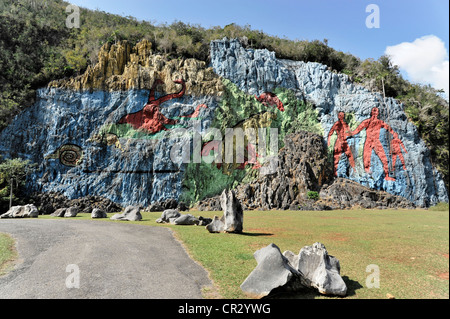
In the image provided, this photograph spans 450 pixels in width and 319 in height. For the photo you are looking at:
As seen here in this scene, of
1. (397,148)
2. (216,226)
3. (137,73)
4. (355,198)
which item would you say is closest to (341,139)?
(397,148)

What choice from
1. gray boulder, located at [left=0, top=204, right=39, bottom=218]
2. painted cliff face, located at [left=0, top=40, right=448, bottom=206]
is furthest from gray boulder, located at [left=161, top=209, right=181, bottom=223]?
painted cliff face, located at [left=0, top=40, right=448, bottom=206]

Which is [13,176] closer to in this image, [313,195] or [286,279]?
[286,279]

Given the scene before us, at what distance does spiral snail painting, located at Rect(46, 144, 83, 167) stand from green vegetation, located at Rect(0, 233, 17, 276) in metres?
22.4

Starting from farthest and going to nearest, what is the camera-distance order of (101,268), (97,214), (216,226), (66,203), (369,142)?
(369,142) < (66,203) < (97,214) < (216,226) < (101,268)

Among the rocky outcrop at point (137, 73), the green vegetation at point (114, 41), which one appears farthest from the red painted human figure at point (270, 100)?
the green vegetation at point (114, 41)

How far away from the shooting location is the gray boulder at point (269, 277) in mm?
4914

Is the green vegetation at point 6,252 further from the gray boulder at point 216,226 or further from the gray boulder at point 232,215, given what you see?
the gray boulder at point 232,215

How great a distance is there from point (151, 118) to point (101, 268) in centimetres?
2821

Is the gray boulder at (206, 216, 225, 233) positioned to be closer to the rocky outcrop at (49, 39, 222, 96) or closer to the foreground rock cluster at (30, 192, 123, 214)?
the foreground rock cluster at (30, 192, 123, 214)

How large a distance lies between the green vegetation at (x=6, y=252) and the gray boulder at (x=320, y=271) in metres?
6.89

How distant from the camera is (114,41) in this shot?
35.8 m
